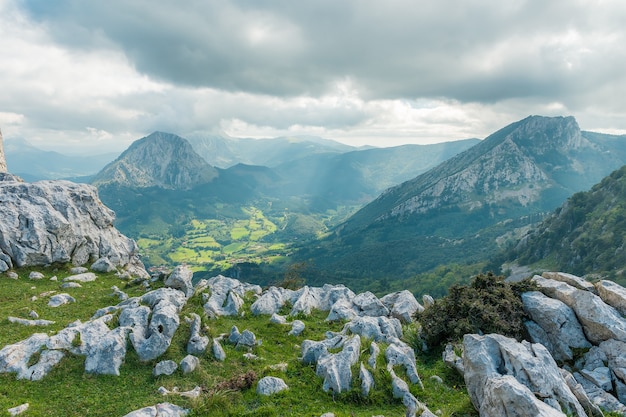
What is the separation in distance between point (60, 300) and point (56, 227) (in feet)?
59.0

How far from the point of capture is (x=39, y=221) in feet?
153

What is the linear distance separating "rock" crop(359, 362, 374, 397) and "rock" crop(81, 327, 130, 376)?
1667 centimetres

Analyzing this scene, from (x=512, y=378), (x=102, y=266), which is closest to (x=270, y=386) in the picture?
(x=512, y=378)

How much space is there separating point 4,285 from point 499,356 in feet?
162

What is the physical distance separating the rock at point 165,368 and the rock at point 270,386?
662 centimetres

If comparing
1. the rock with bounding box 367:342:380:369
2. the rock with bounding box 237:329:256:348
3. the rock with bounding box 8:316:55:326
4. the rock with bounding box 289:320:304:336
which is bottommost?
Answer: the rock with bounding box 289:320:304:336

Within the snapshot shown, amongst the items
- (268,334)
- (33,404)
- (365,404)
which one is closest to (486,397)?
(365,404)

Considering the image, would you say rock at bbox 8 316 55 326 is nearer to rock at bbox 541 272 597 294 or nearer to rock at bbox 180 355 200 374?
rock at bbox 180 355 200 374

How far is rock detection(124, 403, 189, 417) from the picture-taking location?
1821 centimetres

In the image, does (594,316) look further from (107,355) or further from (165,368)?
(107,355)

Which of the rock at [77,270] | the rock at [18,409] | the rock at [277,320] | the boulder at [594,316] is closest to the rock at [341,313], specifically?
the rock at [277,320]

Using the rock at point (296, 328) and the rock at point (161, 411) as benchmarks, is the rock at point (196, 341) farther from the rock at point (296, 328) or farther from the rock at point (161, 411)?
the rock at point (296, 328)

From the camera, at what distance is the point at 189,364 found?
80.3 feet

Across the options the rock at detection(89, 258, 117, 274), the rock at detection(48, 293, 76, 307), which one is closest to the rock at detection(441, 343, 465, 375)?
the rock at detection(48, 293, 76, 307)
